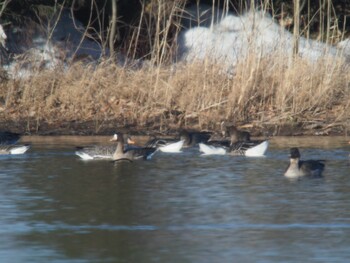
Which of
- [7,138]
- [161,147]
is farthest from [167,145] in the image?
[7,138]

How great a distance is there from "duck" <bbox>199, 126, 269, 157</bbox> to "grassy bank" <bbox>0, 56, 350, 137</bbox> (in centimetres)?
282

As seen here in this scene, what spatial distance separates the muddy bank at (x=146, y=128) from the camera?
72.3 ft

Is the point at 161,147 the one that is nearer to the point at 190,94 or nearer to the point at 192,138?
the point at 192,138

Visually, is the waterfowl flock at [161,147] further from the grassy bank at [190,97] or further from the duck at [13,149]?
the grassy bank at [190,97]

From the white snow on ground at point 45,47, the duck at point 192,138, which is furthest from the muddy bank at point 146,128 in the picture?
the duck at point 192,138

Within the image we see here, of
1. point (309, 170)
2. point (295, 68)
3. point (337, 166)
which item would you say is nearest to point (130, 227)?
point (309, 170)

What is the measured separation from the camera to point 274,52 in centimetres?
2280

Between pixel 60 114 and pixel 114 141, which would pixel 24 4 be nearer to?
pixel 60 114

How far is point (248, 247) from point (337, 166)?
644cm

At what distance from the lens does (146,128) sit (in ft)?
75.0

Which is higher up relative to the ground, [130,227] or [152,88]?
[152,88]

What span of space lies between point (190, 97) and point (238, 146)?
4.44 metres

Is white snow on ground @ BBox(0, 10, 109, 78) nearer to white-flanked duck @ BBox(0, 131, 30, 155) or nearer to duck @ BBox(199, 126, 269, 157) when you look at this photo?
white-flanked duck @ BBox(0, 131, 30, 155)

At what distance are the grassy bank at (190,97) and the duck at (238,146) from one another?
2.82m
